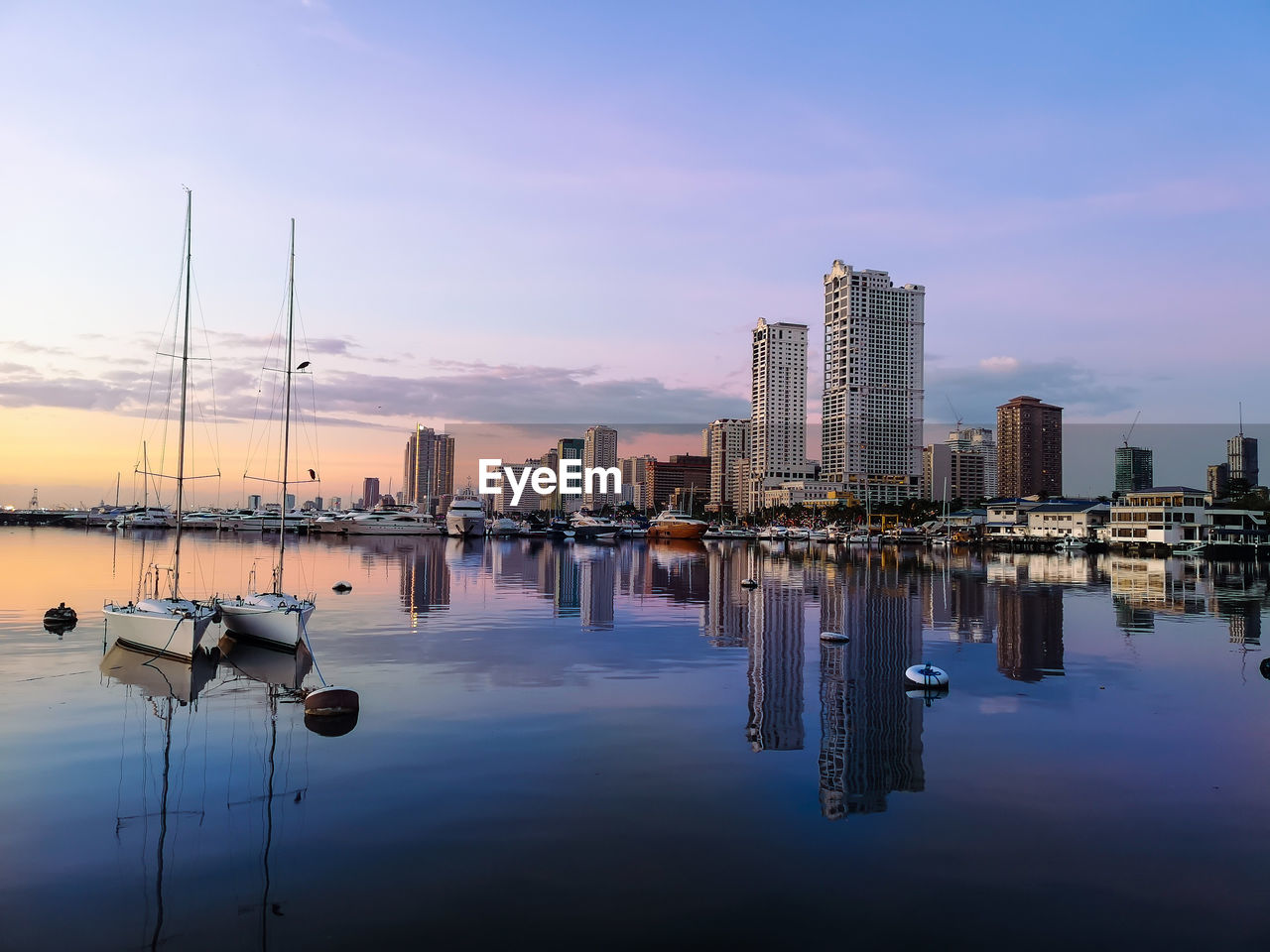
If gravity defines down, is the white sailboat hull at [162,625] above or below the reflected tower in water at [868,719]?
above

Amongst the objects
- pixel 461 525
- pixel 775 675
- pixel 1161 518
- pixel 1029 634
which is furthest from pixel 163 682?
pixel 461 525

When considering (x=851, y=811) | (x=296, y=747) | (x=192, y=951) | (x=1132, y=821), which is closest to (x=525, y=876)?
(x=192, y=951)

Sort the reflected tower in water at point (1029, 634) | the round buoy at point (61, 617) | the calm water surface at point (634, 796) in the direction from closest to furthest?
the calm water surface at point (634, 796) → the reflected tower in water at point (1029, 634) → the round buoy at point (61, 617)

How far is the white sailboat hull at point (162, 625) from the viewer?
32000mm

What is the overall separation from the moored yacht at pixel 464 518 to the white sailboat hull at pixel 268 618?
15454 centimetres

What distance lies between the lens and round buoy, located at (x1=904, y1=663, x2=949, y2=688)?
29156 mm

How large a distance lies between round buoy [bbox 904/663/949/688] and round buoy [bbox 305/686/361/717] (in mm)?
19095

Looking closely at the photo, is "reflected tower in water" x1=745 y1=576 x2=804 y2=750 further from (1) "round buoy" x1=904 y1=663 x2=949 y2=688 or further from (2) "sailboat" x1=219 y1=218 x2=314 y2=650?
(2) "sailboat" x1=219 y1=218 x2=314 y2=650

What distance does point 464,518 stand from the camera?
18962cm

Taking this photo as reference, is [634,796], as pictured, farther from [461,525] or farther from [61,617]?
[461,525]

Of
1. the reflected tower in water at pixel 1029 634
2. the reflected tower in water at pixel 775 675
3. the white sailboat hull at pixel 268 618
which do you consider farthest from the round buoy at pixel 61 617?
the reflected tower in water at pixel 1029 634

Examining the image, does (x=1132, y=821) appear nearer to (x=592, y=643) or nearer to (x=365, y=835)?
(x=365, y=835)

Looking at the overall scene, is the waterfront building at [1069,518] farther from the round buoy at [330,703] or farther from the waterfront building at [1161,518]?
the round buoy at [330,703]

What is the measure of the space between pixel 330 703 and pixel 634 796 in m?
10.7
